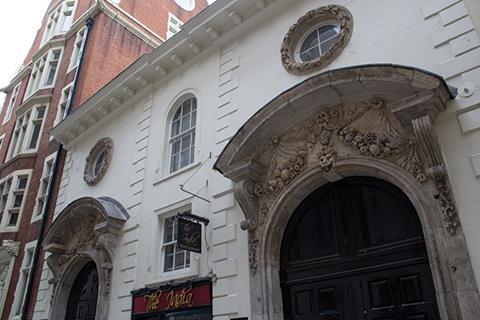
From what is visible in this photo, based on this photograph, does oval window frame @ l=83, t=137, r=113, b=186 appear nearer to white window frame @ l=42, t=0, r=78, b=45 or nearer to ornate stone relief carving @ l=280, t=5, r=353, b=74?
ornate stone relief carving @ l=280, t=5, r=353, b=74

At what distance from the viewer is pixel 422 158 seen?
6.06 m

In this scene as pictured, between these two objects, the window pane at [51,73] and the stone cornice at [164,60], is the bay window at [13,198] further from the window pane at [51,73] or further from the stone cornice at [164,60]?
the window pane at [51,73]

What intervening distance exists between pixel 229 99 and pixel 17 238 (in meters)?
11.6

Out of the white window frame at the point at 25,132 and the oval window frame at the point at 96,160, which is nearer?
the oval window frame at the point at 96,160

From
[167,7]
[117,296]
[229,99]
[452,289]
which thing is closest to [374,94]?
[452,289]

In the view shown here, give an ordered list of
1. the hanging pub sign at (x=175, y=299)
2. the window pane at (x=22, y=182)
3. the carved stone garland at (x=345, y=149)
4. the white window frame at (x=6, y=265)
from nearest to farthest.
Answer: the carved stone garland at (x=345, y=149), the hanging pub sign at (x=175, y=299), the white window frame at (x=6, y=265), the window pane at (x=22, y=182)

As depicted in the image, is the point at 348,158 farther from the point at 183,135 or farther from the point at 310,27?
the point at 183,135

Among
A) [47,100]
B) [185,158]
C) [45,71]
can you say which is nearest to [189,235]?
[185,158]

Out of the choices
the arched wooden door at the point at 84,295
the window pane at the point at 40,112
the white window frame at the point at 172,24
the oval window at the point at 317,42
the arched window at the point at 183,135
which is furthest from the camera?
the white window frame at the point at 172,24

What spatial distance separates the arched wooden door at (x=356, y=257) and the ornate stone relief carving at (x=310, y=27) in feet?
8.05

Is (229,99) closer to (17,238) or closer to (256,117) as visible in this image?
(256,117)

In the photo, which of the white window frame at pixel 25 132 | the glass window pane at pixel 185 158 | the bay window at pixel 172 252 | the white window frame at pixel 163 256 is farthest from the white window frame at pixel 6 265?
the glass window pane at pixel 185 158

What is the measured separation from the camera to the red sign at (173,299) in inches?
324

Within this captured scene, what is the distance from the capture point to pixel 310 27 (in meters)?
8.94
